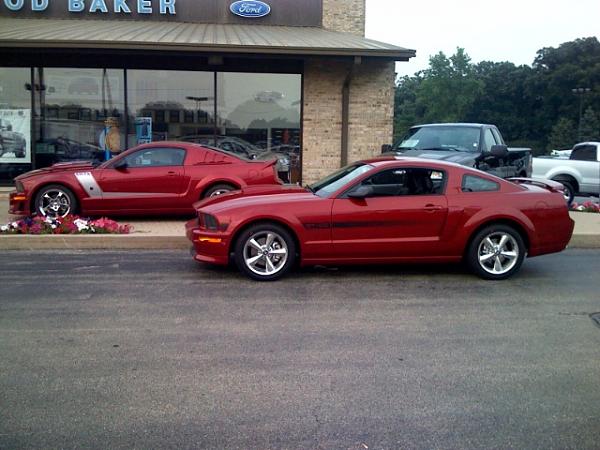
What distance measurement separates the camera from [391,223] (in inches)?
308

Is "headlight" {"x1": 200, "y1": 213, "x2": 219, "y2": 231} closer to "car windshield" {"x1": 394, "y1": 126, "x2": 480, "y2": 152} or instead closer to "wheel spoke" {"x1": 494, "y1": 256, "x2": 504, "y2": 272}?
"wheel spoke" {"x1": 494, "y1": 256, "x2": 504, "y2": 272}

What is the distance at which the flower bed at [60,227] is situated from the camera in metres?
10.0

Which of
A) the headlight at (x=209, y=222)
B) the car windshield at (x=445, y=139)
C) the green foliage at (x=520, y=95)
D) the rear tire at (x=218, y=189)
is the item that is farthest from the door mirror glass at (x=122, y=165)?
the green foliage at (x=520, y=95)

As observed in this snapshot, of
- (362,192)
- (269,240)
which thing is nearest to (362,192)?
(362,192)

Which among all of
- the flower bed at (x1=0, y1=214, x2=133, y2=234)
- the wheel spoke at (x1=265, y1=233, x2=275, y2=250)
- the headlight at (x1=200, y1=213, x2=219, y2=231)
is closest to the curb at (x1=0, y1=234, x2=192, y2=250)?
the flower bed at (x1=0, y1=214, x2=133, y2=234)

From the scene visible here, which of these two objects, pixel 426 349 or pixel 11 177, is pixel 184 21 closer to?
pixel 11 177

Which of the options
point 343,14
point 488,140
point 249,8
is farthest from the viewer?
point 343,14

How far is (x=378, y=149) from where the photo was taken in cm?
1683

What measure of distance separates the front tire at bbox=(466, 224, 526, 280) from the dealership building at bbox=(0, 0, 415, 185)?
892 centimetres

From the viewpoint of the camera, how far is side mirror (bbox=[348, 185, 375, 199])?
7.76 metres

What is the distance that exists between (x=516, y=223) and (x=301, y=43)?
8393 millimetres

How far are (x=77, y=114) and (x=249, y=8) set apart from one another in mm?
5086

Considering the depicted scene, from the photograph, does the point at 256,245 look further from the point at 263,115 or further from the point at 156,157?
the point at 263,115

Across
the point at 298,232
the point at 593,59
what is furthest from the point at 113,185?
the point at 593,59
